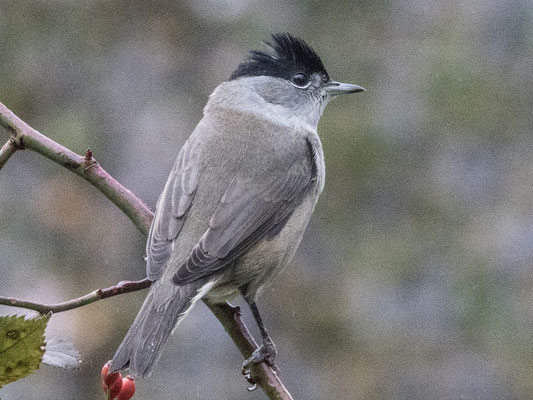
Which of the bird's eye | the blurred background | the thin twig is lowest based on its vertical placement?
the blurred background

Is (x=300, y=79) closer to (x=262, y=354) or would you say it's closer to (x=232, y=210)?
(x=232, y=210)

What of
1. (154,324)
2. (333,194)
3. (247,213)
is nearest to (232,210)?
(247,213)

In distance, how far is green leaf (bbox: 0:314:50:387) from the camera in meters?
1.95

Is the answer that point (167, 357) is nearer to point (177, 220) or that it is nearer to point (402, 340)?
point (402, 340)

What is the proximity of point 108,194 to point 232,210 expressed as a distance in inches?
33.4

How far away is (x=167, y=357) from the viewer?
5.81 m

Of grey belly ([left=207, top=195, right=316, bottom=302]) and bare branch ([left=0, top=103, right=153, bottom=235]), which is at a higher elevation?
bare branch ([left=0, top=103, right=153, bottom=235])

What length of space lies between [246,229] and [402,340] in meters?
2.56

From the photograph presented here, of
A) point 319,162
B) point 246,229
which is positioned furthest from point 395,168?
point 246,229

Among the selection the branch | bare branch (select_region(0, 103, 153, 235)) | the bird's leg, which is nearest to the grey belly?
the bird's leg

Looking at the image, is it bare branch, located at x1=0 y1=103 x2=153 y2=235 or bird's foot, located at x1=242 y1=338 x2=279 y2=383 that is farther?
bird's foot, located at x1=242 y1=338 x2=279 y2=383

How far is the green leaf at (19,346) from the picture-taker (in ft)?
6.38

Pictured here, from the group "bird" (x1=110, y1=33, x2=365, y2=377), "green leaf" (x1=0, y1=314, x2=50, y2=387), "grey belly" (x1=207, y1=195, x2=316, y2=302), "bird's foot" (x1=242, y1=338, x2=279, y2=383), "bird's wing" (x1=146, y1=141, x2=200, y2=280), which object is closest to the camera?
"green leaf" (x1=0, y1=314, x2=50, y2=387)

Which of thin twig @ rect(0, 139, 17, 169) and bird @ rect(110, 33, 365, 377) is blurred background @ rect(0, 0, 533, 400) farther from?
thin twig @ rect(0, 139, 17, 169)
